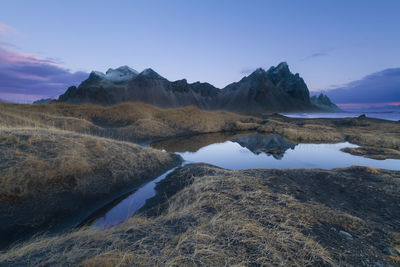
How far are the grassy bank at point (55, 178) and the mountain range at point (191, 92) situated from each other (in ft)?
438

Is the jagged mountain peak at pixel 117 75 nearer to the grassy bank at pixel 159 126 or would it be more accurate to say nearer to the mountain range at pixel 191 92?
the mountain range at pixel 191 92

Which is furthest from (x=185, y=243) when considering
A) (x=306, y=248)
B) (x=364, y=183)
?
(x=364, y=183)

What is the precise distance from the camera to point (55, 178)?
22.4 ft

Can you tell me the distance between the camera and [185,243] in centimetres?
321

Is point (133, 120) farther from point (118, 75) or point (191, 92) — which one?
point (118, 75)

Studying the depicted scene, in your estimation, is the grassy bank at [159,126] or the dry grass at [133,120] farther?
the dry grass at [133,120]

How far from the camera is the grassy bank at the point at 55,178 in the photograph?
5.54m

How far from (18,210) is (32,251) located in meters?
3.29

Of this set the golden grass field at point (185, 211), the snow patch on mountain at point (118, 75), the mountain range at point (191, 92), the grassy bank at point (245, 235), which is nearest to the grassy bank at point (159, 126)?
the golden grass field at point (185, 211)

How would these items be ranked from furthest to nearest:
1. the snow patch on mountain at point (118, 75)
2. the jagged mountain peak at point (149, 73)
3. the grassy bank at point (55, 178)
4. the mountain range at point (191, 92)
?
the snow patch on mountain at point (118, 75), the jagged mountain peak at point (149, 73), the mountain range at point (191, 92), the grassy bank at point (55, 178)

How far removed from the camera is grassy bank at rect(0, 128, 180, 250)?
554 centimetres

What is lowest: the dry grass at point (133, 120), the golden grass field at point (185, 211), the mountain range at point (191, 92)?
the golden grass field at point (185, 211)

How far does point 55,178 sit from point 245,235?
7118 mm

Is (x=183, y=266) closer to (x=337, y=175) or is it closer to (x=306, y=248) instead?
(x=306, y=248)
